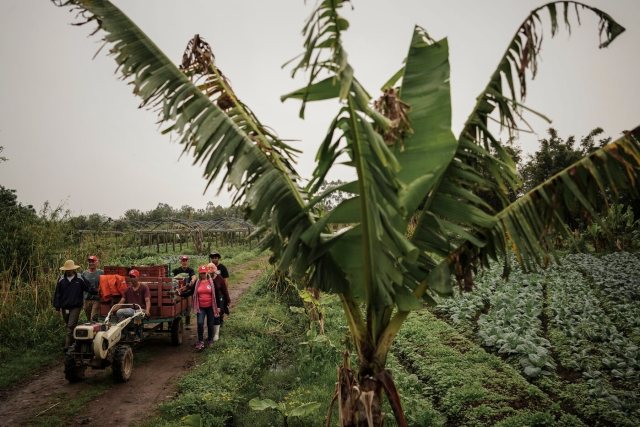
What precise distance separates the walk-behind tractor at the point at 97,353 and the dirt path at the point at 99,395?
24 cm

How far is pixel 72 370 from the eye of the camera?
726 centimetres

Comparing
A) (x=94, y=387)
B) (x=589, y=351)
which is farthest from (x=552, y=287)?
(x=94, y=387)

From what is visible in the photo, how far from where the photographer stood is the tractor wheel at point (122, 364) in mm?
7242

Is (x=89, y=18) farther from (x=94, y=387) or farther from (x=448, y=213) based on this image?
(x=94, y=387)

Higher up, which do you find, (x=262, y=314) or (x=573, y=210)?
(x=573, y=210)

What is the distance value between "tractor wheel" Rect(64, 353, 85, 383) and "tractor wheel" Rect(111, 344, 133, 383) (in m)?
0.62

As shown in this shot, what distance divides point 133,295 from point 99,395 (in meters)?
2.21

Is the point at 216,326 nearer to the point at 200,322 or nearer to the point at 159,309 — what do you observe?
the point at 200,322

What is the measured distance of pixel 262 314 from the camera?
465 inches

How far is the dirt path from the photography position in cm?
614

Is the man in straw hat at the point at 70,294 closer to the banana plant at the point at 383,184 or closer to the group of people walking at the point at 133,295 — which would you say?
the group of people walking at the point at 133,295

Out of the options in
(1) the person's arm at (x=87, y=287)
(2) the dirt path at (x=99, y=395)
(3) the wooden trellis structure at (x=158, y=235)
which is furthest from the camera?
(3) the wooden trellis structure at (x=158, y=235)

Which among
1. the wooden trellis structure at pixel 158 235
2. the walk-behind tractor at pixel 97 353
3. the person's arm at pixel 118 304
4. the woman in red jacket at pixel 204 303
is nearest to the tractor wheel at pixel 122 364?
the walk-behind tractor at pixel 97 353

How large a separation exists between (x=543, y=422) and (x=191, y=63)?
6286 mm
